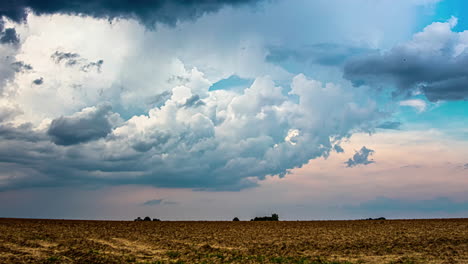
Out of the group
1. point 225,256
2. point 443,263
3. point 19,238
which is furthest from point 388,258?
point 19,238

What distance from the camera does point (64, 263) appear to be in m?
36.6

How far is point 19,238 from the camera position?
50.3 meters

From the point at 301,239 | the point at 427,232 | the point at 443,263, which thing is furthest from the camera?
the point at 427,232

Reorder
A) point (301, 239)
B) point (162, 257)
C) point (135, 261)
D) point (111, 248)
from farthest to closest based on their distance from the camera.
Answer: point (301, 239) < point (111, 248) < point (162, 257) < point (135, 261)

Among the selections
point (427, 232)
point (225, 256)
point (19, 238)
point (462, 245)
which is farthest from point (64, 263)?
point (427, 232)

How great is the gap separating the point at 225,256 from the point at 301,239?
17002 millimetres

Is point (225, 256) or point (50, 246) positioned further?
point (50, 246)

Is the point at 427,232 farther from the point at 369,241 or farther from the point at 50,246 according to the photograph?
the point at 50,246

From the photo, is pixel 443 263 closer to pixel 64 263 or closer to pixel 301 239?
pixel 301 239

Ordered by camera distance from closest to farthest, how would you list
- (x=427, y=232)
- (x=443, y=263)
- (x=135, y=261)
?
(x=443, y=263)
(x=135, y=261)
(x=427, y=232)

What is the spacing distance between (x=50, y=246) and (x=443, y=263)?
38.1 m

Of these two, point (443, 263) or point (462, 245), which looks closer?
point (443, 263)

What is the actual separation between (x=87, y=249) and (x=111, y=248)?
2.65 m

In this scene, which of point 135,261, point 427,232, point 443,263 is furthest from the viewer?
point 427,232
